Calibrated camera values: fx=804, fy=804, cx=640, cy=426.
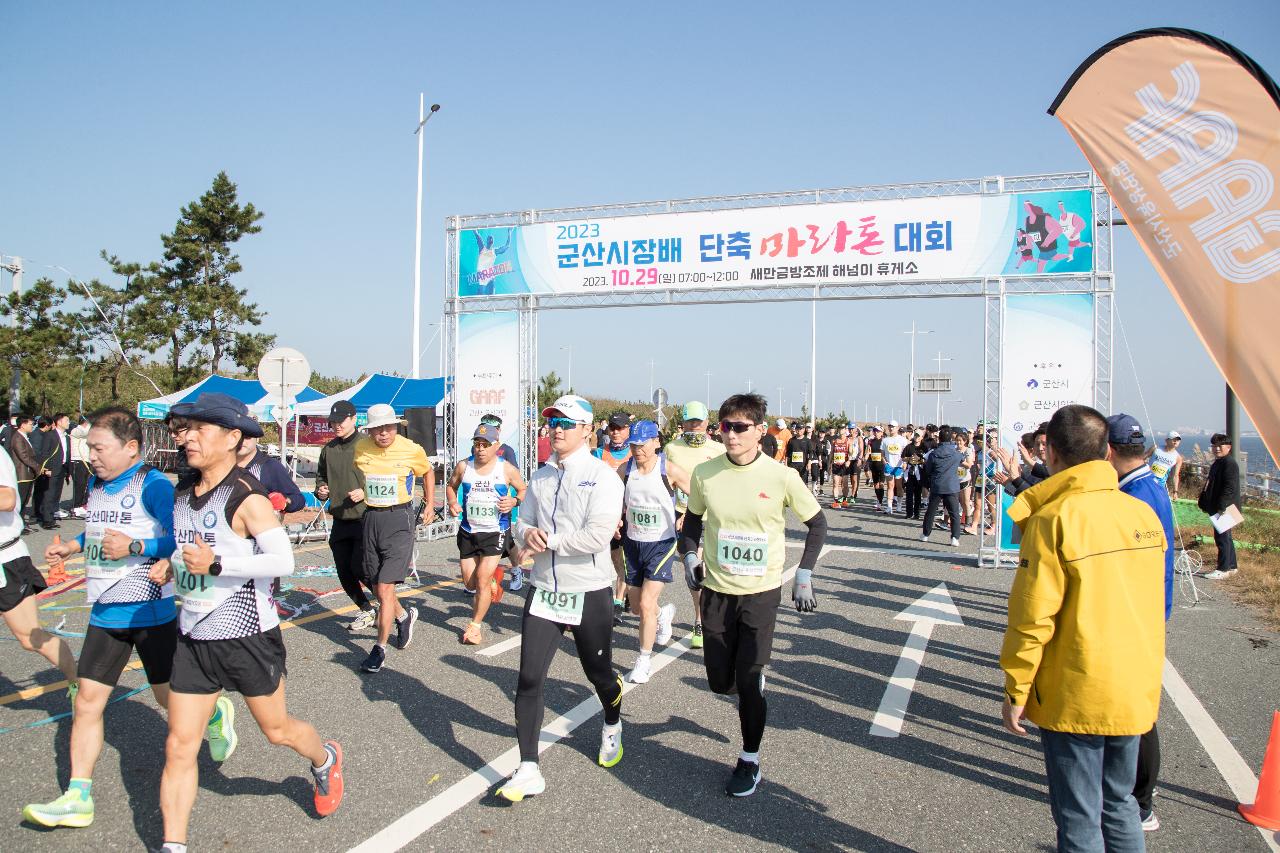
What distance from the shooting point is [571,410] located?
4289 millimetres

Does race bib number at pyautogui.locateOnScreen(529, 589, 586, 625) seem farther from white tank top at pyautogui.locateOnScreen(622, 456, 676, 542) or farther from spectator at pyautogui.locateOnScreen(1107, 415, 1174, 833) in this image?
spectator at pyautogui.locateOnScreen(1107, 415, 1174, 833)

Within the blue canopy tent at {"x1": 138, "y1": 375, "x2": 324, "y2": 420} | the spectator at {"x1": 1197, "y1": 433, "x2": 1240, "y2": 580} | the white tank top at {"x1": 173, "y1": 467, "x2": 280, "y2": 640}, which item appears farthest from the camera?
the blue canopy tent at {"x1": 138, "y1": 375, "x2": 324, "y2": 420}

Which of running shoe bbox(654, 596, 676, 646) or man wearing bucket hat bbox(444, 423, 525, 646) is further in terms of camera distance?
man wearing bucket hat bbox(444, 423, 525, 646)

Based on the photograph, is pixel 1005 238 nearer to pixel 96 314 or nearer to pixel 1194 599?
pixel 1194 599

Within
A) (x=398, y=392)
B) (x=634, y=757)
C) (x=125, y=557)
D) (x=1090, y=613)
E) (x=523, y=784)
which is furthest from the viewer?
(x=398, y=392)

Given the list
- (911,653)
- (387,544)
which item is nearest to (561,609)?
(387,544)

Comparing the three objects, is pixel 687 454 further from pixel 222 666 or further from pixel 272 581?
pixel 222 666

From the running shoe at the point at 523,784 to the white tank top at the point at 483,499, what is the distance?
10.7 feet

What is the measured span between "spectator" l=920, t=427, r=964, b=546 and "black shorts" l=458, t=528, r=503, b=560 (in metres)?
9.48

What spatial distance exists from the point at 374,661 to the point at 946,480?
428 inches

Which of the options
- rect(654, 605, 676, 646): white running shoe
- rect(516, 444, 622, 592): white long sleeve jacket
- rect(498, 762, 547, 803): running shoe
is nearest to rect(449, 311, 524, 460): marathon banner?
rect(654, 605, 676, 646): white running shoe

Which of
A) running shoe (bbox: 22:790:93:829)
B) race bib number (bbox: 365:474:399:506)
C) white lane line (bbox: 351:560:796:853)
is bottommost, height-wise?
white lane line (bbox: 351:560:796:853)

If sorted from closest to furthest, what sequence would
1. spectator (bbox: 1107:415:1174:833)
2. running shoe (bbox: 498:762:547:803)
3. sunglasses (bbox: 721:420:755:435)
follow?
spectator (bbox: 1107:415:1174:833) → running shoe (bbox: 498:762:547:803) → sunglasses (bbox: 721:420:755:435)

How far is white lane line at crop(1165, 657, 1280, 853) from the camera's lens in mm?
Result: 4254
